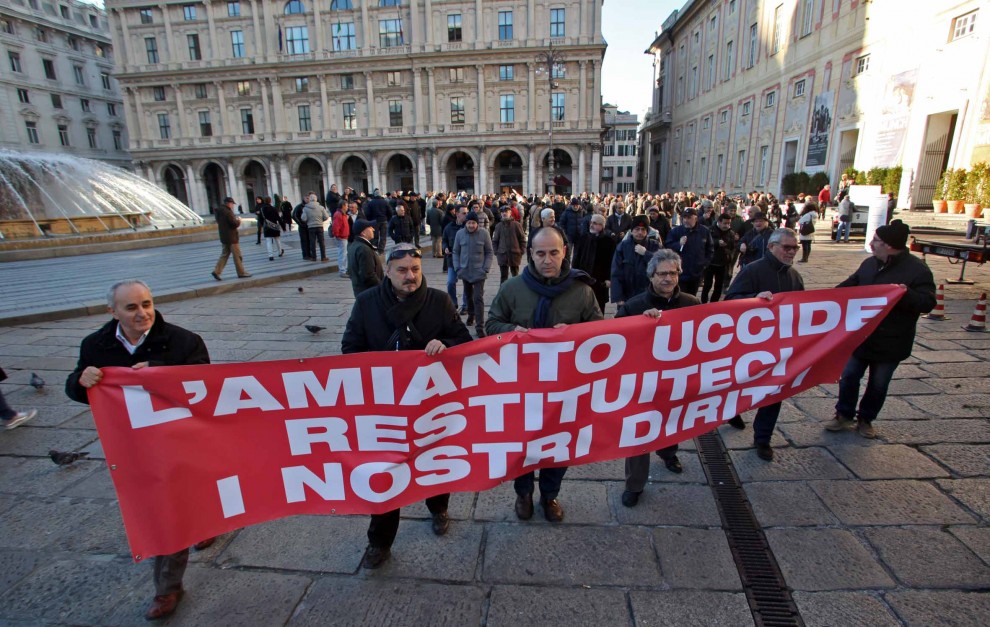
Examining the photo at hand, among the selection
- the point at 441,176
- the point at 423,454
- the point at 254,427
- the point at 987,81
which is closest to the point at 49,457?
the point at 254,427

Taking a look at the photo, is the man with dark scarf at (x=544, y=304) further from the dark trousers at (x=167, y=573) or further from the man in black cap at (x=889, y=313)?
the man in black cap at (x=889, y=313)

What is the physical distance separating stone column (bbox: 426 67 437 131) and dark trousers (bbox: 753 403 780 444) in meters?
44.3

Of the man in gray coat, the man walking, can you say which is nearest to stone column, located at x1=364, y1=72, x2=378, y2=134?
the man walking

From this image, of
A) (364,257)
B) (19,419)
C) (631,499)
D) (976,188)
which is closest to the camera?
(631,499)

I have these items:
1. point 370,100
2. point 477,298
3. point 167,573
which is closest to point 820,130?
point 477,298

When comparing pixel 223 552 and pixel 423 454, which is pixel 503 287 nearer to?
pixel 423 454

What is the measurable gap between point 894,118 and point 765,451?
67.5 ft

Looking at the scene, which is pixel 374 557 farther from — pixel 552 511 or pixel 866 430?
pixel 866 430

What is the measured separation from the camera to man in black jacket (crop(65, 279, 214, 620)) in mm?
2314

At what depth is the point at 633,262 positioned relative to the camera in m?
5.41

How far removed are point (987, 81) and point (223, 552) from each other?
2032cm

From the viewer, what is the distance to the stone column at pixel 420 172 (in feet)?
145

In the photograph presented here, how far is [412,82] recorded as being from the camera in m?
43.8

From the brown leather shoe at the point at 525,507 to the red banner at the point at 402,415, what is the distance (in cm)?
33
